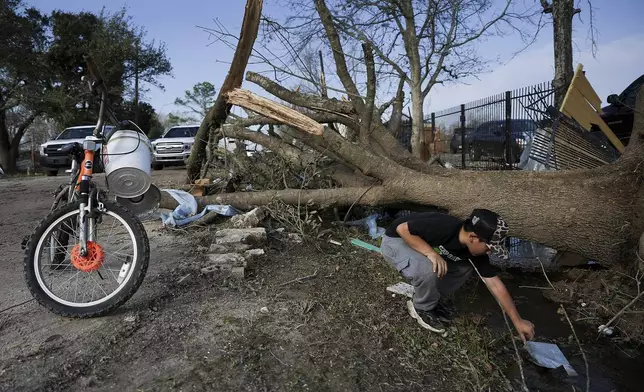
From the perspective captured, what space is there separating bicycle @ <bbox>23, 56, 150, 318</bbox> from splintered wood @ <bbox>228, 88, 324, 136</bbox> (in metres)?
1.87

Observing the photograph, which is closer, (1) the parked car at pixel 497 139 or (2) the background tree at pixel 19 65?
(1) the parked car at pixel 497 139

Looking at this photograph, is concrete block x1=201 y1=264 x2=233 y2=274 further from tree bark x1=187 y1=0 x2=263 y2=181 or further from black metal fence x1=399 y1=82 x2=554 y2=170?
black metal fence x1=399 y1=82 x2=554 y2=170

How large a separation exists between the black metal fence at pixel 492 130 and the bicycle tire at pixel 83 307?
6.75 metres

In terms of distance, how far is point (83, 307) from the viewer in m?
2.65

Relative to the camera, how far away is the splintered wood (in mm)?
4441

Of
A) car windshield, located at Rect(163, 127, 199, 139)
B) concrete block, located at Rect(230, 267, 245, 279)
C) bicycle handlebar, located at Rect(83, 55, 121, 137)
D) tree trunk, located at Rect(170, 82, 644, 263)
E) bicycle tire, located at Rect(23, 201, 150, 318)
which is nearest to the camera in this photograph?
bicycle tire, located at Rect(23, 201, 150, 318)

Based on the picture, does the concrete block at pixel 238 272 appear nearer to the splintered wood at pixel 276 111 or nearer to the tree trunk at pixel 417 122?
the splintered wood at pixel 276 111

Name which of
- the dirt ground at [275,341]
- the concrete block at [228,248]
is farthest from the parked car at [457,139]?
the concrete block at [228,248]

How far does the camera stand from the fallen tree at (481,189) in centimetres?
382

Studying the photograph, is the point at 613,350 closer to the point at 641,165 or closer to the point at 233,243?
the point at 641,165

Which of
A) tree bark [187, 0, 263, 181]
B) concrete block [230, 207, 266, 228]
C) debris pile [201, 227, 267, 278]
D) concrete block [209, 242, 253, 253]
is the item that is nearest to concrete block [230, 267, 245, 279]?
debris pile [201, 227, 267, 278]

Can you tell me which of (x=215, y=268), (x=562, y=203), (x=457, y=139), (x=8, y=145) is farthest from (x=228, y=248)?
(x=8, y=145)

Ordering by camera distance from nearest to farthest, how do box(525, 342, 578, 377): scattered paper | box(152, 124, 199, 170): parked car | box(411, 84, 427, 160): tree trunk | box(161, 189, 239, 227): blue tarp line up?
box(525, 342, 578, 377): scattered paper → box(161, 189, 239, 227): blue tarp → box(411, 84, 427, 160): tree trunk → box(152, 124, 199, 170): parked car

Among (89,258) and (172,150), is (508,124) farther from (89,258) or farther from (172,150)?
(172,150)
